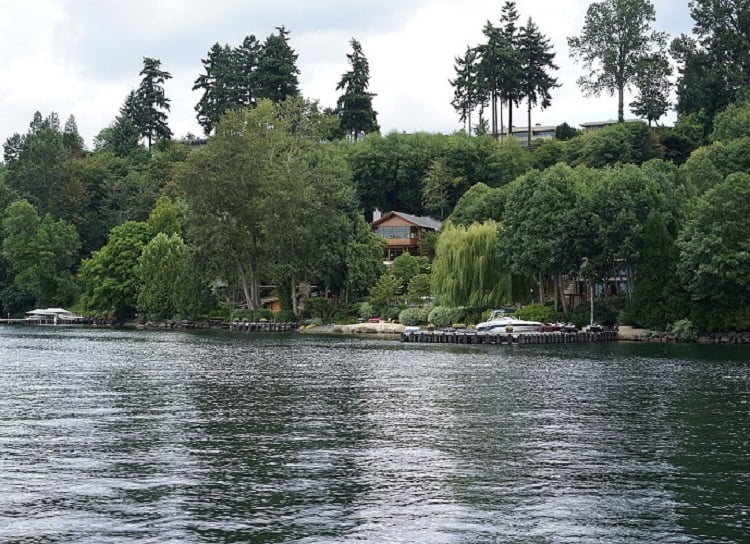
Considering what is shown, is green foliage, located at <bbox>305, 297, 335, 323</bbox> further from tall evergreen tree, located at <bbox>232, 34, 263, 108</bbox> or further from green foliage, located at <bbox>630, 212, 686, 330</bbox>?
tall evergreen tree, located at <bbox>232, 34, 263, 108</bbox>

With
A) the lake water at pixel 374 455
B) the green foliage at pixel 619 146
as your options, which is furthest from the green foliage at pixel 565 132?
the lake water at pixel 374 455

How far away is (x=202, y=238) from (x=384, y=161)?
116 feet

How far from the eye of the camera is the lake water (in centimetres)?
2214

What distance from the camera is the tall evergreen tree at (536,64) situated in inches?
5394

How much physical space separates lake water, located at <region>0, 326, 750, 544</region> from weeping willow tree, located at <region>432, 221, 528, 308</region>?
3409 centimetres

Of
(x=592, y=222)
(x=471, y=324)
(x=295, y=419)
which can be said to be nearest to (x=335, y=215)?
(x=471, y=324)

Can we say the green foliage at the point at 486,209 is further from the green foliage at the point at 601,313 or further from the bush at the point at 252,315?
the bush at the point at 252,315

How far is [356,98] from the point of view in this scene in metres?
146

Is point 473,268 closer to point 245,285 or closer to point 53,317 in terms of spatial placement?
point 245,285

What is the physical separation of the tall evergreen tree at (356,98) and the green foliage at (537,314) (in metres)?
64.2

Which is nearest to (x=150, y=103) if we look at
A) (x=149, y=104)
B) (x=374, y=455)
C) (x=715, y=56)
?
(x=149, y=104)

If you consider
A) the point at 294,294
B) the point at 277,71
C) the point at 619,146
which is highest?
the point at 277,71

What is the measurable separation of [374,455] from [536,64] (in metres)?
115

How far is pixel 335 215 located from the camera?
107 meters
